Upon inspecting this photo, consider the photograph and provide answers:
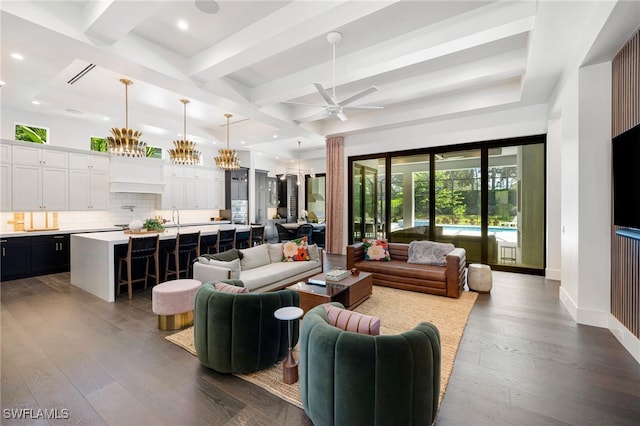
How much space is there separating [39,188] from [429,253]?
312 inches

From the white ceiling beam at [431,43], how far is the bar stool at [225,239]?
2.99 meters

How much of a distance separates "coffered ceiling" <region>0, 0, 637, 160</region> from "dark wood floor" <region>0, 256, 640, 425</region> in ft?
10.5

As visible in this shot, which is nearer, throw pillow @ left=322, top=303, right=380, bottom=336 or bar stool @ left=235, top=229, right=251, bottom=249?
throw pillow @ left=322, top=303, right=380, bottom=336

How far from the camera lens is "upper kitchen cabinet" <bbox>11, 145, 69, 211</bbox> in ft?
17.9

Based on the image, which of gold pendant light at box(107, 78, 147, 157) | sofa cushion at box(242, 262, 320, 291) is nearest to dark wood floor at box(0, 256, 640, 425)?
sofa cushion at box(242, 262, 320, 291)

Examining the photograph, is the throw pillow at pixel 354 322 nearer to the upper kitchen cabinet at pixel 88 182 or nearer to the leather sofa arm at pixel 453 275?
the leather sofa arm at pixel 453 275

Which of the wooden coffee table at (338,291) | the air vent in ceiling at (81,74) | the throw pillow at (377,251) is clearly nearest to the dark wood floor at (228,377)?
the wooden coffee table at (338,291)

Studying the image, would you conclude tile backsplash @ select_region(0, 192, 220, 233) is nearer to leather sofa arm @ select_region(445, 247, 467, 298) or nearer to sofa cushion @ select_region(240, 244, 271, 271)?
sofa cushion @ select_region(240, 244, 271, 271)

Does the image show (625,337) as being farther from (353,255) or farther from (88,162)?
(88,162)

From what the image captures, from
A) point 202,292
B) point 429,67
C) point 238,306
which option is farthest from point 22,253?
point 429,67

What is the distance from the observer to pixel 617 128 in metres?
3.08

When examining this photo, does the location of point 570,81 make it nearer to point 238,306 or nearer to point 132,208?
point 238,306

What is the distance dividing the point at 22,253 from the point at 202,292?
5.46m

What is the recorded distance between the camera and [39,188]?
18.9 ft
